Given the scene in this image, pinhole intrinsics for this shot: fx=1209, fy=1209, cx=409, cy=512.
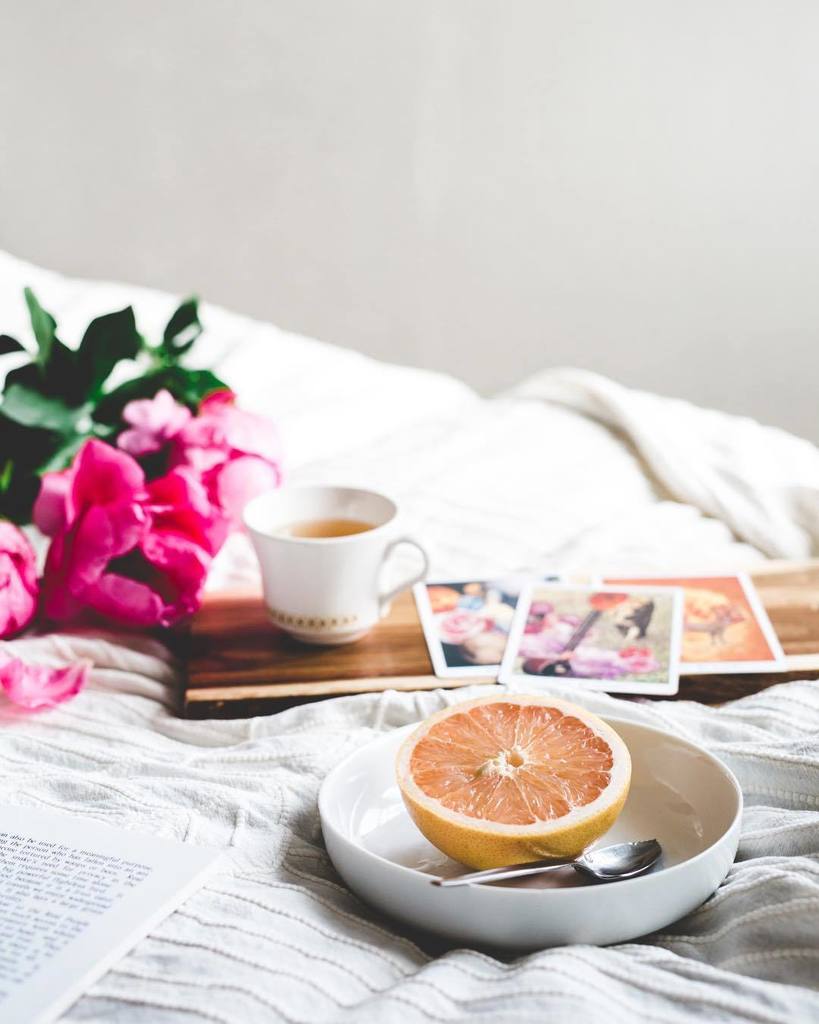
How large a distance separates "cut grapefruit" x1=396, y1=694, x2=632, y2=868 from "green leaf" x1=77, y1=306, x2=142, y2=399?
2.11 feet

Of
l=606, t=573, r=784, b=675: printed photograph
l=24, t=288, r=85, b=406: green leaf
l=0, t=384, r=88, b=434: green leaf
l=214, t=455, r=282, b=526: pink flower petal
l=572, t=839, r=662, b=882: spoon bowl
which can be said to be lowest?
l=606, t=573, r=784, b=675: printed photograph

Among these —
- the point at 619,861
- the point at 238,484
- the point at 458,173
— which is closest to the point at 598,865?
the point at 619,861

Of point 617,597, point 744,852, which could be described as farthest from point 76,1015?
point 617,597

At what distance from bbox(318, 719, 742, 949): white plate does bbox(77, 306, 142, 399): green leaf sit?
1.97 feet

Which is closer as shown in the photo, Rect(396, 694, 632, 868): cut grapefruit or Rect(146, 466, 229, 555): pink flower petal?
Rect(396, 694, 632, 868): cut grapefruit

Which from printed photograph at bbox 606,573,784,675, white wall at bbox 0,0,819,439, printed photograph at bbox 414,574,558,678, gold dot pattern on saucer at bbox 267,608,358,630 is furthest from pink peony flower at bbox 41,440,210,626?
white wall at bbox 0,0,819,439

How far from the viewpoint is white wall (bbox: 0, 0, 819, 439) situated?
2.97 meters

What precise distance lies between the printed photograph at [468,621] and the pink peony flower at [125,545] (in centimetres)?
23

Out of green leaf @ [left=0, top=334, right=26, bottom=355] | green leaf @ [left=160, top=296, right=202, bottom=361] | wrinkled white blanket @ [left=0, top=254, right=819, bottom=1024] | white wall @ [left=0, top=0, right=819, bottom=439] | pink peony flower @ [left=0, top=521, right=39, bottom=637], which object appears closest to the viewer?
wrinkled white blanket @ [left=0, top=254, right=819, bottom=1024]

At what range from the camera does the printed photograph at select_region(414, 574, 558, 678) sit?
1075 mm

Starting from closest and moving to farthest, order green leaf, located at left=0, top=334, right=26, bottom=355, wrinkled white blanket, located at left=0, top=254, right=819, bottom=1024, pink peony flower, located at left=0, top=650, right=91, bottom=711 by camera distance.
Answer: wrinkled white blanket, located at left=0, top=254, right=819, bottom=1024 → pink peony flower, located at left=0, top=650, right=91, bottom=711 → green leaf, located at left=0, top=334, right=26, bottom=355

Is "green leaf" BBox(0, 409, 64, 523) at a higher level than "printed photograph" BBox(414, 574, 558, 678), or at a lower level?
higher

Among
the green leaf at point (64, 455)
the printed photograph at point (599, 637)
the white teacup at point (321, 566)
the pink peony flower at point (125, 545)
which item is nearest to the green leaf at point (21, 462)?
the green leaf at point (64, 455)

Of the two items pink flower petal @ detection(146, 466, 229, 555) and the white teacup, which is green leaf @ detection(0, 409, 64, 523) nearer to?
pink flower petal @ detection(146, 466, 229, 555)
